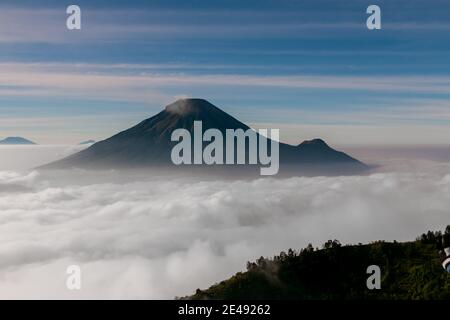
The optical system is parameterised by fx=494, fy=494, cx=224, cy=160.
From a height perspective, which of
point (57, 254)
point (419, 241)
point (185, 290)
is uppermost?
point (419, 241)

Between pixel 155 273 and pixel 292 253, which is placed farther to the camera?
pixel 155 273
